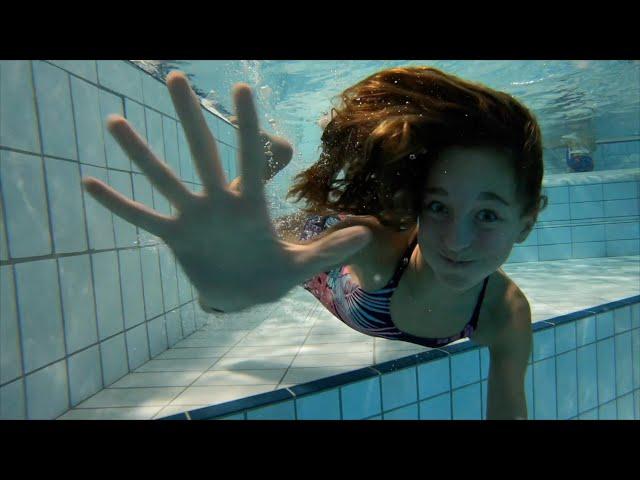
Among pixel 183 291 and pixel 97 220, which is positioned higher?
pixel 97 220

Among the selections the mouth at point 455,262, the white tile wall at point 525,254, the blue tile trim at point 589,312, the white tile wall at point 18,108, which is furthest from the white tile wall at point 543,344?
the white tile wall at point 525,254

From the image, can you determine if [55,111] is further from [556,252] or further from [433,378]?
[556,252]

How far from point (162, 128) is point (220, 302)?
3.07 meters

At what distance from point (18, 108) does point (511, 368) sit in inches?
105

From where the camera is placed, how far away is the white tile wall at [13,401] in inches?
78.8

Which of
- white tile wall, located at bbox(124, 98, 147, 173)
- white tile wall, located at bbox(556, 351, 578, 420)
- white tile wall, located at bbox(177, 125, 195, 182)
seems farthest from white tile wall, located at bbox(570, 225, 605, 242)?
white tile wall, located at bbox(124, 98, 147, 173)

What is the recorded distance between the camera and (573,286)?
5586mm

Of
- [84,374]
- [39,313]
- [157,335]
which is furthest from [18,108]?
[157,335]

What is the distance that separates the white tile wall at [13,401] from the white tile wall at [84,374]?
36 cm

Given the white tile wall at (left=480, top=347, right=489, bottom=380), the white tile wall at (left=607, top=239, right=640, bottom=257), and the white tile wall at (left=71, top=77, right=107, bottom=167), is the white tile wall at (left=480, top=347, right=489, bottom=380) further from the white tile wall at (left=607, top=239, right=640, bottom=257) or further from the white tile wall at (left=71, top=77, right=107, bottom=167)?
the white tile wall at (left=607, top=239, right=640, bottom=257)

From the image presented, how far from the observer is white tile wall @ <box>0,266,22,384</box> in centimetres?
201

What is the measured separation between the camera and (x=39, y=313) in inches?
88.0

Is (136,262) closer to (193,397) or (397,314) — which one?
(193,397)
